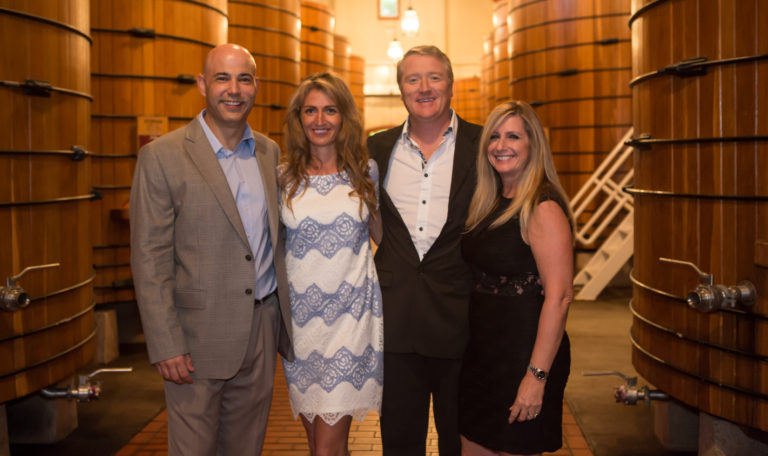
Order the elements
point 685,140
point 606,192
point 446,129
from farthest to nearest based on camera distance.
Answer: point 606,192
point 685,140
point 446,129

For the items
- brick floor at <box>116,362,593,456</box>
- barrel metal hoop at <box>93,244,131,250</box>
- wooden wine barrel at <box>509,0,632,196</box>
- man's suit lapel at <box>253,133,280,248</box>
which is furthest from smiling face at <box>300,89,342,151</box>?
wooden wine barrel at <box>509,0,632,196</box>

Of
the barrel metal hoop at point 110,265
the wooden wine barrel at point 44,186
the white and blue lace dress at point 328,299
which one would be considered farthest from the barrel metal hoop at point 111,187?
the white and blue lace dress at point 328,299

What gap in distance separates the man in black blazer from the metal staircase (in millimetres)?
6068

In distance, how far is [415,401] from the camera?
108 inches

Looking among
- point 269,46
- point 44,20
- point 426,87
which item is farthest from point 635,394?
point 269,46

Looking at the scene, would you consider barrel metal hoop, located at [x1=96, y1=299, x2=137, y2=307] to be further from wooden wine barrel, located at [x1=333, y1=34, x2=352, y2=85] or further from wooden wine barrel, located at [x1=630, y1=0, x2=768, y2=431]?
wooden wine barrel, located at [x1=333, y1=34, x2=352, y2=85]

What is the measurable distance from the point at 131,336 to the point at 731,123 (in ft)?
17.1

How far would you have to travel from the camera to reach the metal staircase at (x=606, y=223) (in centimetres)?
845

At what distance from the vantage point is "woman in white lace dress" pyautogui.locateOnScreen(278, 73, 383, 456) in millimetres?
2586

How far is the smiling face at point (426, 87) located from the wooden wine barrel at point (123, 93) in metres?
3.71

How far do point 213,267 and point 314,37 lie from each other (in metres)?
10.4

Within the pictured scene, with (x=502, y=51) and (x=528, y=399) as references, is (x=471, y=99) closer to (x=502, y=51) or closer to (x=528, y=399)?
(x=502, y=51)

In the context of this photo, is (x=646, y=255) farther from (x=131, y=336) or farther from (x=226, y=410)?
(x=131, y=336)

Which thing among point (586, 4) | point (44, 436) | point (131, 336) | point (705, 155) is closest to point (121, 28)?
point (131, 336)
